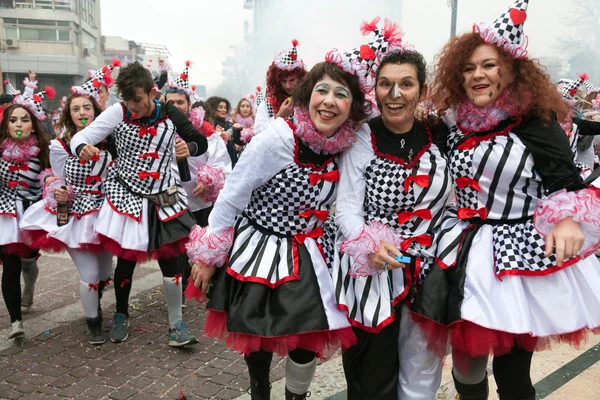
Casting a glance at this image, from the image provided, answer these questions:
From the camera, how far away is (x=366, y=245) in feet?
7.20

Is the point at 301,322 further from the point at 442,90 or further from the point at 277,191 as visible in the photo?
the point at 442,90

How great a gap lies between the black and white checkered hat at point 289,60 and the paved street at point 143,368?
6.87 ft

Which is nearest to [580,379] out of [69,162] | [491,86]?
[491,86]

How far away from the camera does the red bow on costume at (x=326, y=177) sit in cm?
248

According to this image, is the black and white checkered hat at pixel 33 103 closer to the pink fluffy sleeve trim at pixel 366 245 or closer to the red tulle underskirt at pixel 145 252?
the red tulle underskirt at pixel 145 252

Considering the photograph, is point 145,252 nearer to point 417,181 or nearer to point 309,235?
point 309,235

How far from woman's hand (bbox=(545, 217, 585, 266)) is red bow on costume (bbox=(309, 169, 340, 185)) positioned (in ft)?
3.12

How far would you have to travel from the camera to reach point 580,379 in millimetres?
3447

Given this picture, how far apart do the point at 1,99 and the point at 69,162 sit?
336 cm

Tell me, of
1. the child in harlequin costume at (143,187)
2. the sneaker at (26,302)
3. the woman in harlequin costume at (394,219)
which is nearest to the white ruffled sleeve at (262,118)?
the child in harlequin costume at (143,187)

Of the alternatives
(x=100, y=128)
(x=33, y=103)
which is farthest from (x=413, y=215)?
(x=33, y=103)

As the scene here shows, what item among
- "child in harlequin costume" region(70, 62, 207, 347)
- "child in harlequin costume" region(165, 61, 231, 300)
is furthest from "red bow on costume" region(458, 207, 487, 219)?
"child in harlequin costume" region(165, 61, 231, 300)

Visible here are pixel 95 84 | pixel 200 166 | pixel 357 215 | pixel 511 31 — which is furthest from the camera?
pixel 200 166

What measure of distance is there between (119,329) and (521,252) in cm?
328
